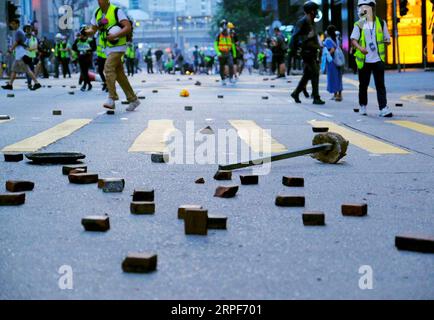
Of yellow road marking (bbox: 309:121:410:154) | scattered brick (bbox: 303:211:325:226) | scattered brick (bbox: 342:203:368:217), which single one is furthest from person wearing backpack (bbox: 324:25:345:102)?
scattered brick (bbox: 303:211:325:226)

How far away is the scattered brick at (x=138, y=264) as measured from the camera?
3709 millimetres

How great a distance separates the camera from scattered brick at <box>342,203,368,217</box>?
200 inches

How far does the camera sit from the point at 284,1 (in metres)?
74.1

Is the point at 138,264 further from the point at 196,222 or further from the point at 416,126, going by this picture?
the point at 416,126

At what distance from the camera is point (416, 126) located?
11.7m

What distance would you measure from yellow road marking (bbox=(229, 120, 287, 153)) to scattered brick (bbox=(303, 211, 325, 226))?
12.4 feet

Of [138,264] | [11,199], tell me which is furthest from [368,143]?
[138,264]

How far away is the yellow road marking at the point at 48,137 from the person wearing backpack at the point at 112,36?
74.1 inches

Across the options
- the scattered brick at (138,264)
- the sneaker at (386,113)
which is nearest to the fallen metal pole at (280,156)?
the scattered brick at (138,264)

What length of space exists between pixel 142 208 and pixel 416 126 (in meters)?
7.25

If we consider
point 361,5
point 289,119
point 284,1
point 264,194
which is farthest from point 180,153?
point 284,1

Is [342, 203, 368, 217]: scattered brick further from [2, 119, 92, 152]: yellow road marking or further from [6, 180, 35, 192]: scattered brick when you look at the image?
[2, 119, 92, 152]: yellow road marking
